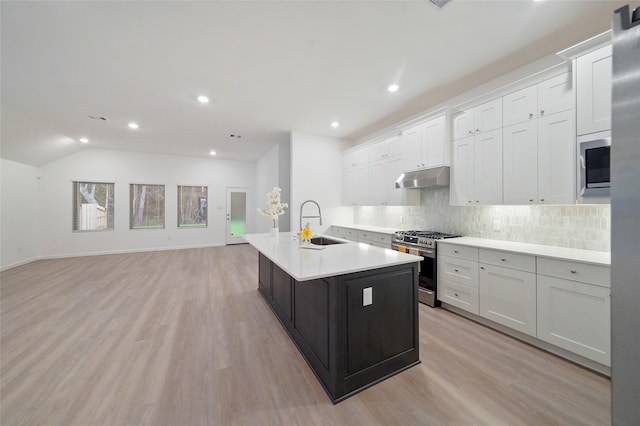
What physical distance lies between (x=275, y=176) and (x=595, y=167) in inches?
222

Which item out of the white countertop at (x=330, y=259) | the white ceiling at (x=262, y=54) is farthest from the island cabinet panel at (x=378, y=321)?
the white ceiling at (x=262, y=54)

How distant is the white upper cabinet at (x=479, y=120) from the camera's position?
8.99 feet

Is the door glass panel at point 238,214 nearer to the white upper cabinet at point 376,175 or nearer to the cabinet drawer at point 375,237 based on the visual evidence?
the white upper cabinet at point 376,175

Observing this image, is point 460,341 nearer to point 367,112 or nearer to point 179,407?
point 179,407

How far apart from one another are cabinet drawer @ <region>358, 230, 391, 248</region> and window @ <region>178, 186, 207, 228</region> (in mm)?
5762

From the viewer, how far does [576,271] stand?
6.54ft

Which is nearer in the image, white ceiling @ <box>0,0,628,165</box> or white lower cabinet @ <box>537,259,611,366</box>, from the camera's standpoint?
white lower cabinet @ <box>537,259,611,366</box>

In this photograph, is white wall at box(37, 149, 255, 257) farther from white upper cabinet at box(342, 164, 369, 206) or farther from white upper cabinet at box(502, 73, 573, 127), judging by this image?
white upper cabinet at box(502, 73, 573, 127)

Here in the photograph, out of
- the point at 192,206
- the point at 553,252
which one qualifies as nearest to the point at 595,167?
the point at 553,252

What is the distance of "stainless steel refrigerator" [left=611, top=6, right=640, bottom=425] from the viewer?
58 centimetres

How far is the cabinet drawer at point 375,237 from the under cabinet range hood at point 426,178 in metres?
0.89

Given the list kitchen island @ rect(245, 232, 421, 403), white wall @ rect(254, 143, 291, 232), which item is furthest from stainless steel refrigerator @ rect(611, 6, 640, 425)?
white wall @ rect(254, 143, 291, 232)

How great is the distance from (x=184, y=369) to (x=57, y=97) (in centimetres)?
433

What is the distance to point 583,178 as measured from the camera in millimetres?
2059
